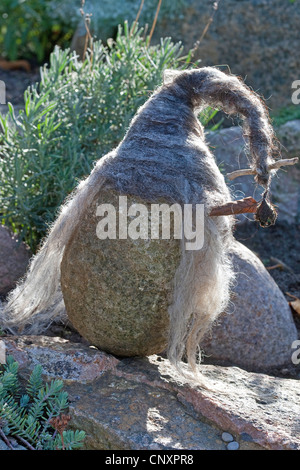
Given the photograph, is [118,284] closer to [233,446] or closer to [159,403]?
[159,403]

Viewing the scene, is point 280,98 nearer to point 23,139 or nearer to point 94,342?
point 23,139

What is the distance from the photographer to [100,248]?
2020 millimetres

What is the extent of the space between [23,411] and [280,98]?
12.3 feet

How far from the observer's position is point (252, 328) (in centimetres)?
271

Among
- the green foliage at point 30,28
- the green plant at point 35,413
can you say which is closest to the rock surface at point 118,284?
the green plant at point 35,413

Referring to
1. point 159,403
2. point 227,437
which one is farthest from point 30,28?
point 227,437

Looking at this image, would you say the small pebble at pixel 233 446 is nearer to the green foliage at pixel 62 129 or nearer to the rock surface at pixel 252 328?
the rock surface at pixel 252 328

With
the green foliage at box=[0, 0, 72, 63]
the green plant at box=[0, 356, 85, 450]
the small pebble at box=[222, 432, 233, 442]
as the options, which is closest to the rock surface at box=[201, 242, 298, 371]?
the small pebble at box=[222, 432, 233, 442]

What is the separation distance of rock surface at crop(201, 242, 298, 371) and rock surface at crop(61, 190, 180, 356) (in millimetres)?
576

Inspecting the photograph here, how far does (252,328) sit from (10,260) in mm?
1151

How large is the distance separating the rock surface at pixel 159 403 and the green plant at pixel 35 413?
0.23 feet

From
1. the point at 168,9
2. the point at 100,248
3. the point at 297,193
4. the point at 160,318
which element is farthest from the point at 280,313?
the point at 168,9

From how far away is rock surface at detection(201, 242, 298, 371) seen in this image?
2666 mm

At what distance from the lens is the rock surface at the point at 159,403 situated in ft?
6.01
